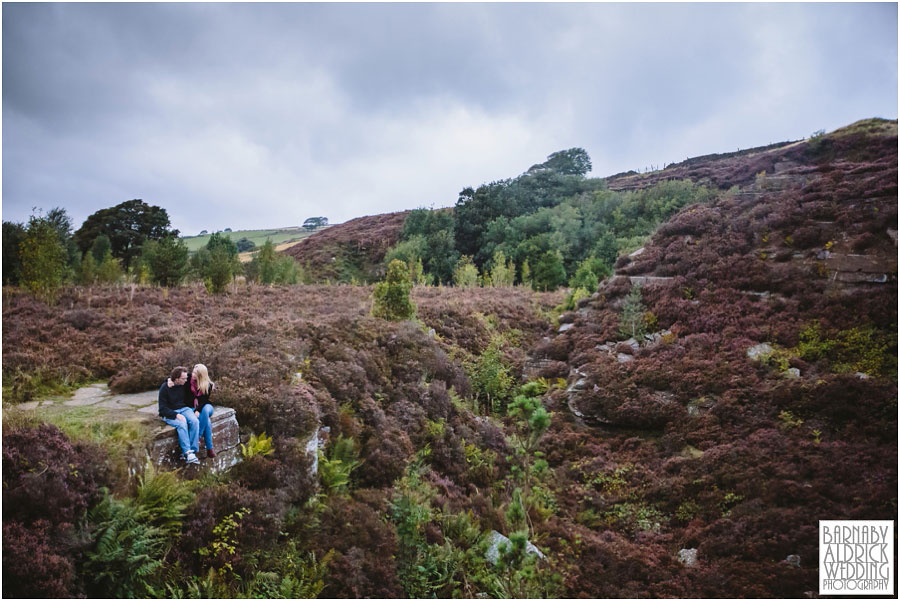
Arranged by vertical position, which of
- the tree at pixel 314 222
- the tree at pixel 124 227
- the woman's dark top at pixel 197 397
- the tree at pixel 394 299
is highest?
the tree at pixel 314 222

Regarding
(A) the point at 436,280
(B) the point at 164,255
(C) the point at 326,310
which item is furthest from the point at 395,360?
(A) the point at 436,280

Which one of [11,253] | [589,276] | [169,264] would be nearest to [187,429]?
[169,264]

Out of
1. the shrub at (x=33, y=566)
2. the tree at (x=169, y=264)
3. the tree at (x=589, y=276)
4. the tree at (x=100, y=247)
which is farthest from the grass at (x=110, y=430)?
the tree at (x=100, y=247)

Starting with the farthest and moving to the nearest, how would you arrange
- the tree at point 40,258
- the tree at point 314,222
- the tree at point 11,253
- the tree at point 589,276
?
the tree at point 314,222
the tree at point 589,276
the tree at point 11,253
the tree at point 40,258

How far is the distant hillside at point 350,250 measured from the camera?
146 ft

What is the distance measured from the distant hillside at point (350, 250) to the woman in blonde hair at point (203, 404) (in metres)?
→ 34.7

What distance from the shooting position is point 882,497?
7.71 m

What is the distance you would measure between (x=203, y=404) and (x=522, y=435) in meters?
8.80

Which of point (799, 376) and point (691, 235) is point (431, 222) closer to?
point (691, 235)

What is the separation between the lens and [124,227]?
32438mm

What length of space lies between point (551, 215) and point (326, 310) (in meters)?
33.1

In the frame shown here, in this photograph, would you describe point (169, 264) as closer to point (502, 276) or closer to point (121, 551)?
point (121, 551)

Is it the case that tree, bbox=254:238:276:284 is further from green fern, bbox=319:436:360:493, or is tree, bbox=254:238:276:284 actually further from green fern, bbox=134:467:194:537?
green fern, bbox=134:467:194:537

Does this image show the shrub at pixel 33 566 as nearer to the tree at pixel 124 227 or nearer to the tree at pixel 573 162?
the tree at pixel 124 227
